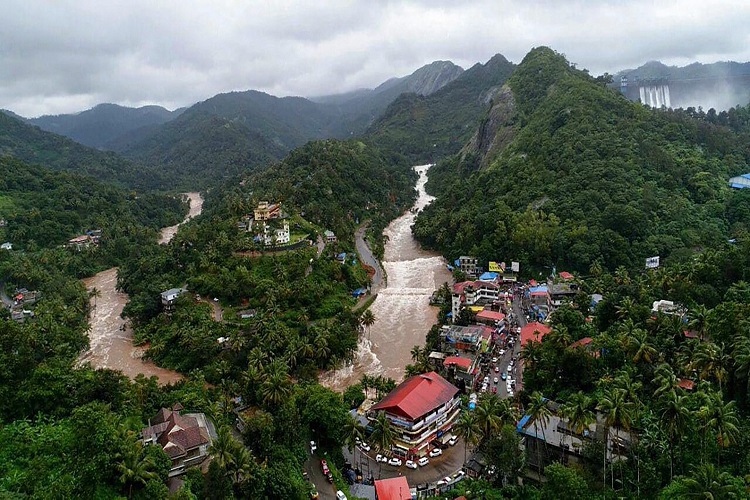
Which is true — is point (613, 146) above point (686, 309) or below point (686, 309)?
above

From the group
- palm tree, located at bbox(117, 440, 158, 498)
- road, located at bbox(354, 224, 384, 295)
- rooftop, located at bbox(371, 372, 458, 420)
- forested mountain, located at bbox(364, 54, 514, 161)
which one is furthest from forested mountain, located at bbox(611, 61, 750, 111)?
palm tree, located at bbox(117, 440, 158, 498)

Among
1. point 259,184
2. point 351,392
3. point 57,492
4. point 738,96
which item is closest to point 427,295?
point 351,392

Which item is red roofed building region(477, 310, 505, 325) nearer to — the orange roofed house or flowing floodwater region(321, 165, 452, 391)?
flowing floodwater region(321, 165, 452, 391)

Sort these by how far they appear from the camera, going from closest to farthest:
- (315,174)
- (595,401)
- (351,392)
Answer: (595,401) → (351,392) → (315,174)

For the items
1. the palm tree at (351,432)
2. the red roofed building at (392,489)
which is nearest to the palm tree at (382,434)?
the palm tree at (351,432)

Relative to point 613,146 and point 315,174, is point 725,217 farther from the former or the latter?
point 315,174

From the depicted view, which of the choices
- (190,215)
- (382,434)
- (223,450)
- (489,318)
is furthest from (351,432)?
(190,215)

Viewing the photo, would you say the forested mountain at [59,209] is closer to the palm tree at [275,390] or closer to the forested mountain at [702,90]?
the palm tree at [275,390]
